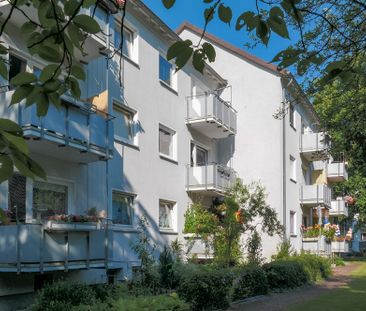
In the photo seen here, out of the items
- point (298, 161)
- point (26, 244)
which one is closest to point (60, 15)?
point (26, 244)

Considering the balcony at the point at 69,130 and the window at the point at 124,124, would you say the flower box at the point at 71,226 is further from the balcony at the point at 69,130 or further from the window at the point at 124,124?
the window at the point at 124,124

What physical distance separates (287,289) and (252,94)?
1186 centimetres

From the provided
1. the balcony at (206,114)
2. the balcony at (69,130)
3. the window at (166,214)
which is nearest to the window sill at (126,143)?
the balcony at (69,130)

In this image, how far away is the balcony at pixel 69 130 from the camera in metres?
11.3

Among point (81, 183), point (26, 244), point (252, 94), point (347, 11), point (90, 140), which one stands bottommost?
point (26, 244)

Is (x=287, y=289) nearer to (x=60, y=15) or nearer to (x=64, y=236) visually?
(x=64, y=236)

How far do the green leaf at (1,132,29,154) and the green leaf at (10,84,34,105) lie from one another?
0.51 metres

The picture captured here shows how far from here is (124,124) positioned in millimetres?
17562

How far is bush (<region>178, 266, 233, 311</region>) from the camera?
38.2 feet

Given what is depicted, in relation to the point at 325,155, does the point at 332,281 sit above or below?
below

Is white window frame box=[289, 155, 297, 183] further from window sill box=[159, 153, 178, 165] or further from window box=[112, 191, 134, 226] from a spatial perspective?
window box=[112, 191, 134, 226]

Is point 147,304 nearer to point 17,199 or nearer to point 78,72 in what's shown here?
point 17,199

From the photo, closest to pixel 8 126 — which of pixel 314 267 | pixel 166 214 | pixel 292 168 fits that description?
pixel 166 214

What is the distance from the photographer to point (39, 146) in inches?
481
